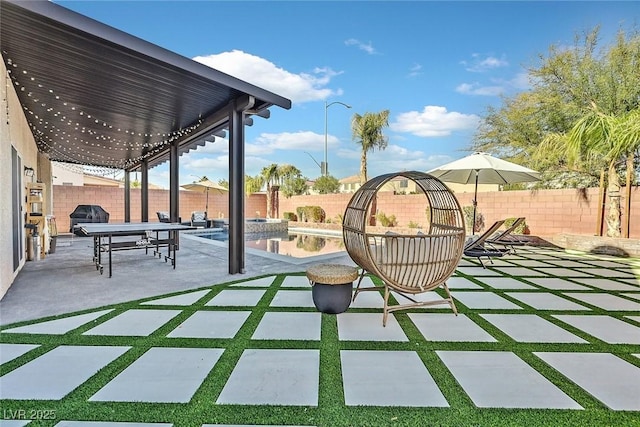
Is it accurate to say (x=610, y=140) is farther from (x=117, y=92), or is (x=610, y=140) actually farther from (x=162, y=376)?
(x=117, y=92)

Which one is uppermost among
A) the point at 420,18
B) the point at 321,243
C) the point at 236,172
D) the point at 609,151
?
the point at 420,18

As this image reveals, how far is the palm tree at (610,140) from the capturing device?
6.73m

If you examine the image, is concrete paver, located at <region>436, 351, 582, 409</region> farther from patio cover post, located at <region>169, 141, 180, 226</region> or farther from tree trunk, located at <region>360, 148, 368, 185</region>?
tree trunk, located at <region>360, 148, 368, 185</region>

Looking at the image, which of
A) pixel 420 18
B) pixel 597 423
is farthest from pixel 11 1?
pixel 420 18

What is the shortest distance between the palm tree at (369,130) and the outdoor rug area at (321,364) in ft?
38.1

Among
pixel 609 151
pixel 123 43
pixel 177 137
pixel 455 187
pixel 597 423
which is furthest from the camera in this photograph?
pixel 455 187

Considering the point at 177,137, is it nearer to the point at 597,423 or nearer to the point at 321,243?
the point at 321,243

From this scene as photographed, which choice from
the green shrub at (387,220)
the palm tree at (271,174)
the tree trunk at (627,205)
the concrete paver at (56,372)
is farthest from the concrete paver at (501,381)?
the palm tree at (271,174)

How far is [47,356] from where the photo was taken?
7.84ft

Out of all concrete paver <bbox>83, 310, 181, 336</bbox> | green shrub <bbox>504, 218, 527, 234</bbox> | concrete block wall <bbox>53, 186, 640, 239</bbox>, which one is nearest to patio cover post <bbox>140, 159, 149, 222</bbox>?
concrete block wall <bbox>53, 186, 640, 239</bbox>

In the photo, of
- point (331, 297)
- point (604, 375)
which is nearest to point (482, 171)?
point (331, 297)

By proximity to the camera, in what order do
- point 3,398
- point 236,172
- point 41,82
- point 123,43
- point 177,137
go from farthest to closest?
point 177,137
point 236,172
point 41,82
point 123,43
point 3,398

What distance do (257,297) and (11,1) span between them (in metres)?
3.51

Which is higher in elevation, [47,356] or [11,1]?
[11,1]
